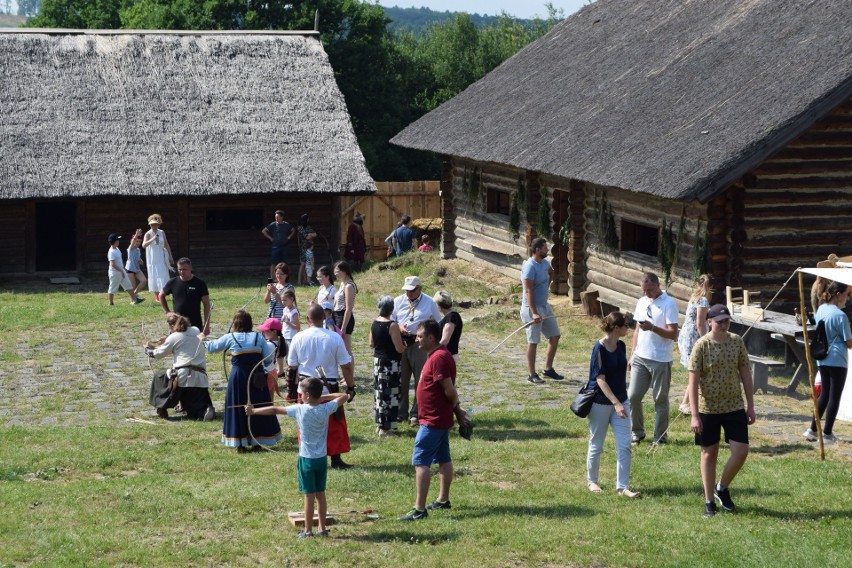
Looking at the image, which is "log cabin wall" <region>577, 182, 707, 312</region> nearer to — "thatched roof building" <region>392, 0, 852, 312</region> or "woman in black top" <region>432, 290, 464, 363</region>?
"thatched roof building" <region>392, 0, 852, 312</region>

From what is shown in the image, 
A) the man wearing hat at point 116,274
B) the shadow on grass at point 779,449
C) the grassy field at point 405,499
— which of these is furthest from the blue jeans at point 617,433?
the man wearing hat at point 116,274

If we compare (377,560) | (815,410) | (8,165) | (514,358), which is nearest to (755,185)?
(514,358)

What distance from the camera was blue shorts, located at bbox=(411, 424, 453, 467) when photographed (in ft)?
31.3

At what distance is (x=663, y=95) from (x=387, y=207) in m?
14.3

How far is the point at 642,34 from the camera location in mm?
23188

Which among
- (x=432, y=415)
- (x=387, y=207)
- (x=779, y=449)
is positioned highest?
(x=387, y=207)

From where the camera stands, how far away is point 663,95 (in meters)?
19.5

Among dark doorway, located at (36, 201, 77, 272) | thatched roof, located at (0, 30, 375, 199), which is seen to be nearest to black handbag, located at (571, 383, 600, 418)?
thatched roof, located at (0, 30, 375, 199)

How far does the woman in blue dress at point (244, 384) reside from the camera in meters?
11.8

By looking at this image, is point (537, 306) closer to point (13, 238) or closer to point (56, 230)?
point (13, 238)

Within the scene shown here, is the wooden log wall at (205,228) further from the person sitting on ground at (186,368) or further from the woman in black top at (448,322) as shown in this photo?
the woman in black top at (448,322)

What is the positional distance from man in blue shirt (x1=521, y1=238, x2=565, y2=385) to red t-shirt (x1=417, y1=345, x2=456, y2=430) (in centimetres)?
516

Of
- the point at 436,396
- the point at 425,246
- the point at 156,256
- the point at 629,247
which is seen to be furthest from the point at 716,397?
the point at 425,246

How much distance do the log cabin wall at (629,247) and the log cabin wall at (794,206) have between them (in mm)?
751
